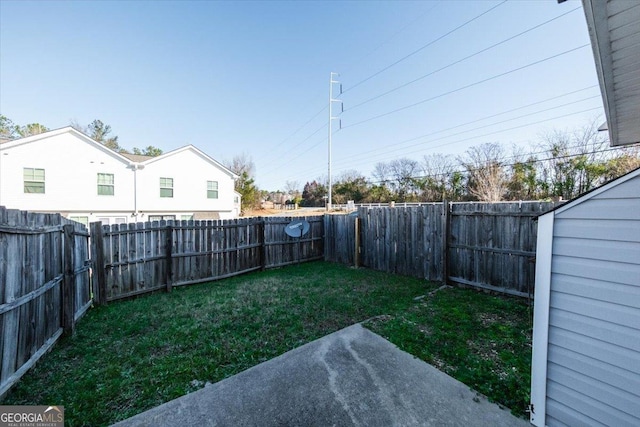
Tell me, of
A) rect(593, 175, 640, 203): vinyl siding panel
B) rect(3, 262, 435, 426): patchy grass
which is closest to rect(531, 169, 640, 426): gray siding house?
rect(593, 175, 640, 203): vinyl siding panel

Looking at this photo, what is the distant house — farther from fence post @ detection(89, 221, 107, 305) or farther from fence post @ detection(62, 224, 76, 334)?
fence post @ detection(62, 224, 76, 334)

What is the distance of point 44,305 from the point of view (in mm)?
2906

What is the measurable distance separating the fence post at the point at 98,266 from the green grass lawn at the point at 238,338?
0.25m

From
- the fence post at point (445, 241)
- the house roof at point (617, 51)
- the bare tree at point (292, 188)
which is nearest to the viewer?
the house roof at point (617, 51)

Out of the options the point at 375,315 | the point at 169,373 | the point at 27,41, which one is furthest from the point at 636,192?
the point at 27,41

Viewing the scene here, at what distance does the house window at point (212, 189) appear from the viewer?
16.8 metres

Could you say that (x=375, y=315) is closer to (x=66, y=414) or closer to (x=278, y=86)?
(x=66, y=414)

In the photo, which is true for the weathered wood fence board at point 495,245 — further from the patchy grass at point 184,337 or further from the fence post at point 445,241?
the patchy grass at point 184,337

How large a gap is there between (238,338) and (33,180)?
15.3 metres

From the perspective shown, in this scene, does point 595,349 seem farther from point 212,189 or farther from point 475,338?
point 212,189

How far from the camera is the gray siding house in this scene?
1545 mm

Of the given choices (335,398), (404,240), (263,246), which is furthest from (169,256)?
(404,240)

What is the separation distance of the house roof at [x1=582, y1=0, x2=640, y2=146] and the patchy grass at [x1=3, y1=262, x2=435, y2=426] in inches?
138

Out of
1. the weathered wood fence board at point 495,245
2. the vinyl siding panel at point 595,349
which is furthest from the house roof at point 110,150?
the vinyl siding panel at point 595,349
